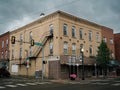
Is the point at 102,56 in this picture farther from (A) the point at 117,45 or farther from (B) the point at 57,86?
(B) the point at 57,86

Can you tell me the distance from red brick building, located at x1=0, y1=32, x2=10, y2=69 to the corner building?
6728 millimetres

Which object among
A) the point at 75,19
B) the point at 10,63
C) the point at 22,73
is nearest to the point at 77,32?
the point at 75,19

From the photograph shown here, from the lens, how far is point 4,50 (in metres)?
54.0

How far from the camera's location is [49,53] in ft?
123

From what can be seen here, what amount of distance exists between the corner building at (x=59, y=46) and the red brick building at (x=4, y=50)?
6728 millimetres

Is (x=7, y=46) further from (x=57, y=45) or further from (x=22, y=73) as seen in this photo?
(x=57, y=45)

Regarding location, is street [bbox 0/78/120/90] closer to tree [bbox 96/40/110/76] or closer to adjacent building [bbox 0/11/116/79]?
adjacent building [bbox 0/11/116/79]

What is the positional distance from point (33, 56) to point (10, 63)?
11800 millimetres

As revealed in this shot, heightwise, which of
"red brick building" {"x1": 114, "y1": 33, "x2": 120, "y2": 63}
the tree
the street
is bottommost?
the street

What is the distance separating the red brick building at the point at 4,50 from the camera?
172ft

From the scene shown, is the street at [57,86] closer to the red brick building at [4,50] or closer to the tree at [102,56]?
the tree at [102,56]

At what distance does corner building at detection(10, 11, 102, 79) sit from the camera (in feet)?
118

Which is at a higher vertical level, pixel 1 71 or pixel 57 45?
pixel 57 45

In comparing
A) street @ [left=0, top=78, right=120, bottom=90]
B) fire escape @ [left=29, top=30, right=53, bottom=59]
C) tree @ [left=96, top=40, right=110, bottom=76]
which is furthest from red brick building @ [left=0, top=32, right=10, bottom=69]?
street @ [left=0, top=78, right=120, bottom=90]
